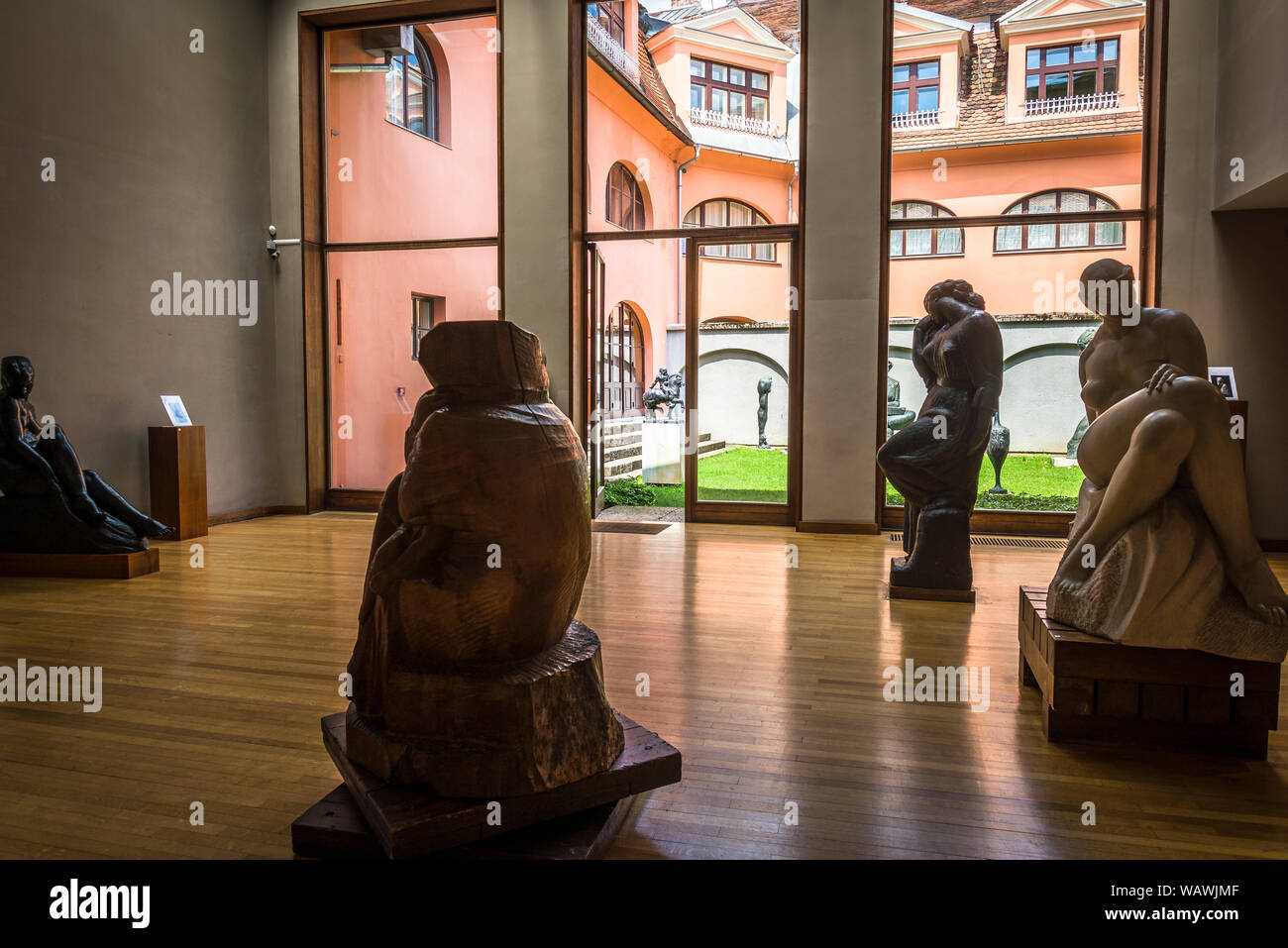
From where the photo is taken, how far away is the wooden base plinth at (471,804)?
1756 millimetres

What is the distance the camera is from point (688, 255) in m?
7.61

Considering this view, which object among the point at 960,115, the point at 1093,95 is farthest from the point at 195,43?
the point at 1093,95

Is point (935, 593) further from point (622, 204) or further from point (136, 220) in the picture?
point (136, 220)

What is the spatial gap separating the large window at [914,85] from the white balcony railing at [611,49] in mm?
2351

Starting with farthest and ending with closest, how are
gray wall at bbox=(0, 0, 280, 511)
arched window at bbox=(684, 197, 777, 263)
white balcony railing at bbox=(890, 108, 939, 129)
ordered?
arched window at bbox=(684, 197, 777, 263) → white balcony railing at bbox=(890, 108, 939, 129) → gray wall at bbox=(0, 0, 280, 511)

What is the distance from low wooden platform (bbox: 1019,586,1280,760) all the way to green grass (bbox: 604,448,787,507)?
479 centimetres

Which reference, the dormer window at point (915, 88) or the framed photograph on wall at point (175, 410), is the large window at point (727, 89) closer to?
the dormer window at point (915, 88)

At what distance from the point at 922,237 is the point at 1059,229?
3.48ft

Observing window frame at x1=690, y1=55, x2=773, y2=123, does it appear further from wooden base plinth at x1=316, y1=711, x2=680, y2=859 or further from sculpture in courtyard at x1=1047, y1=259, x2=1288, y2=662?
wooden base plinth at x1=316, y1=711, x2=680, y2=859

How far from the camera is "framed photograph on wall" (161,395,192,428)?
6.89 metres

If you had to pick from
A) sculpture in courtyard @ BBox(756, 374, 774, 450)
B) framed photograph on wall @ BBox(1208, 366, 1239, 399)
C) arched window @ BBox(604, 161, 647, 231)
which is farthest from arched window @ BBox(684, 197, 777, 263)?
framed photograph on wall @ BBox(1208, 366, 1239, 399)

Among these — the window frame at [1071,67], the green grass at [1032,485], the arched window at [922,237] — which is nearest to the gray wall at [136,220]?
the arched window at [922,237]

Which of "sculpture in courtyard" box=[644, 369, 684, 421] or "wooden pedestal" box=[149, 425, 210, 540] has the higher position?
"sculpture in courtyard" box=[644, 369, 684, 421]

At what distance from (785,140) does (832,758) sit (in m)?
6.09
